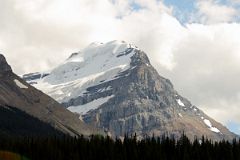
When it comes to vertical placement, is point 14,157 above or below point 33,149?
below

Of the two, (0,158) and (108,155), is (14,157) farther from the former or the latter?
(108,155)

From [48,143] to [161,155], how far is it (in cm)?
3556

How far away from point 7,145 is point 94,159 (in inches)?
1084

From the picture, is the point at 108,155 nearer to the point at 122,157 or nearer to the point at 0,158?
the point at 122,157

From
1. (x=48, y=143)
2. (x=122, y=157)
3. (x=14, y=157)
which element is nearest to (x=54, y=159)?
(x=48, y=143)

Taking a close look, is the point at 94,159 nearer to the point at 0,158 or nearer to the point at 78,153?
the point at 78,153

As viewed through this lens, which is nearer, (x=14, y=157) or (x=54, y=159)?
(x=14, y=157)

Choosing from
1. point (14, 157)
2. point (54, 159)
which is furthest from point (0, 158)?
point (54, 159)

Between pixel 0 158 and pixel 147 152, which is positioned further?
pixel 147 152

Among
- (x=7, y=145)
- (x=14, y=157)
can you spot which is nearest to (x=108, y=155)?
(x=7, y=145)

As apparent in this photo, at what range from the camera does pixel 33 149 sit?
193250mm

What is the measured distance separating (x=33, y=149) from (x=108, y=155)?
2385cm

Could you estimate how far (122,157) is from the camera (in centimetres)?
19900

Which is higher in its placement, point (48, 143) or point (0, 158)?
point (48, 143)
